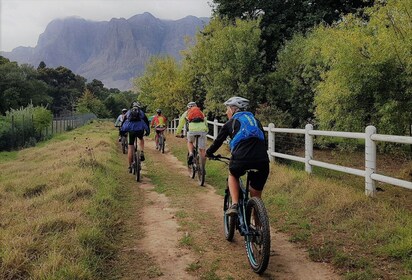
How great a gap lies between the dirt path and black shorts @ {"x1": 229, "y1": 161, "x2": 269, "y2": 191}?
978 mm

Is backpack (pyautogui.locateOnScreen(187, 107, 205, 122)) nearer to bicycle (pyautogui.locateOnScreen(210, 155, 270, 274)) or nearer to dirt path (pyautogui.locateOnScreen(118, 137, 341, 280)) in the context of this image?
dirt path (pyautogui.locateOnScreen(118, 137, 341, 280))

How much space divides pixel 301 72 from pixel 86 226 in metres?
17.7

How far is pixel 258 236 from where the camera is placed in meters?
4.53

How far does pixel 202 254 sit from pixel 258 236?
1010 mm

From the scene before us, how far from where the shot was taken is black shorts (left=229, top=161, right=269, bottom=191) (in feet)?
15.8

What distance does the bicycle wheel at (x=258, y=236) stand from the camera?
4277 millimetres

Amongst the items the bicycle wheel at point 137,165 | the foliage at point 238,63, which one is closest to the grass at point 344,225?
the bicycle wheel at point 137,165

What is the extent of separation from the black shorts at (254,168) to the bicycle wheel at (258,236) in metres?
0.37

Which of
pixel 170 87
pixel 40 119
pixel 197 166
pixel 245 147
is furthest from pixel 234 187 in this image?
pixel 40 119

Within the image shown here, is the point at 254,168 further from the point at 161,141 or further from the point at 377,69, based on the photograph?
the point at 161,141

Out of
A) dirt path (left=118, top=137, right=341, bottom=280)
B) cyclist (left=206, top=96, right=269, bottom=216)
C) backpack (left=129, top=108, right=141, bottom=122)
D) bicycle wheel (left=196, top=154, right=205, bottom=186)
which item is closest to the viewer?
dirt path (left=118, top=137, right=341, bottom=280)

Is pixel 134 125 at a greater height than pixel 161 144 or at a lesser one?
greater

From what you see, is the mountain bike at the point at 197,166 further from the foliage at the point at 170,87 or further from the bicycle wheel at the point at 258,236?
the foliage at the point at 170,87

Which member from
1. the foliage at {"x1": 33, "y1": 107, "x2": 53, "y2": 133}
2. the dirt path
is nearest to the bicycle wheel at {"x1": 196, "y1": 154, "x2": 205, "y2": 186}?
the dirt path
